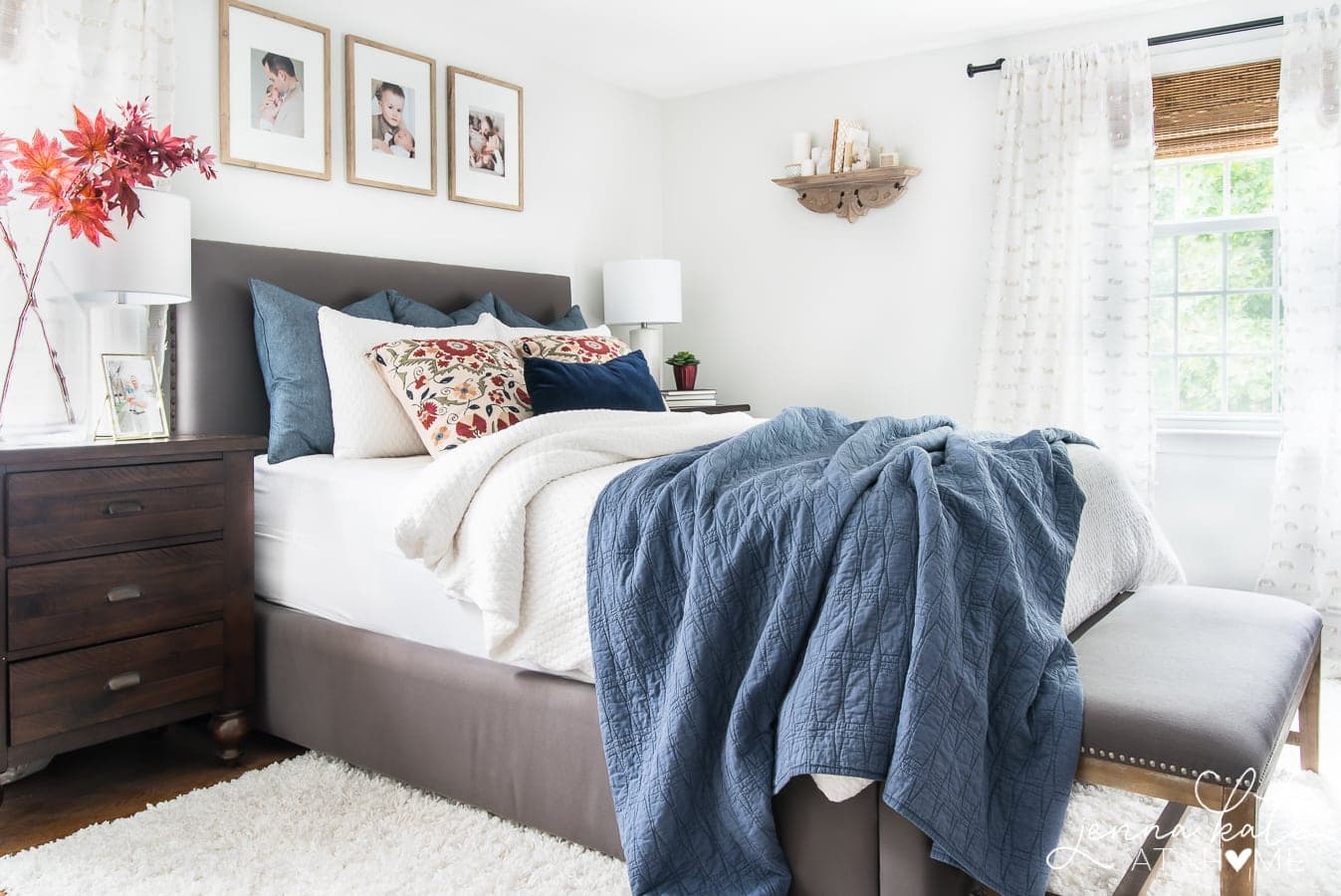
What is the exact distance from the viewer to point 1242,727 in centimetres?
145

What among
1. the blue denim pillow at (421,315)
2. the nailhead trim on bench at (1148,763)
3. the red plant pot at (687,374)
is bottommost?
the nailhead trim on bench at (1148,763)

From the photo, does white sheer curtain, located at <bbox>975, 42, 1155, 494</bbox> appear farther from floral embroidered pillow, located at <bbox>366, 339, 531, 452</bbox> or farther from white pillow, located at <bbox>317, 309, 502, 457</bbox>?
white pillow, located at <bbox>317, 309, 502, 457</bbox>

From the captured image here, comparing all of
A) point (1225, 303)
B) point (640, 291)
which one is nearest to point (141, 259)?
point (640, 291)

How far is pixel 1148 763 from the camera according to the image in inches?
57.2

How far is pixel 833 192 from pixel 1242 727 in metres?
3.46

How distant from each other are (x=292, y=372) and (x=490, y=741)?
1.35 m

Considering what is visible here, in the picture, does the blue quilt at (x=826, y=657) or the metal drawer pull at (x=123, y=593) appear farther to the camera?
the metal drawer pull at (x=123, y=593)

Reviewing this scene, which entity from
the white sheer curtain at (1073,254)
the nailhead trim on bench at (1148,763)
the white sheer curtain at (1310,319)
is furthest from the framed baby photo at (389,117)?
the white sheer curtain at (1310,319)

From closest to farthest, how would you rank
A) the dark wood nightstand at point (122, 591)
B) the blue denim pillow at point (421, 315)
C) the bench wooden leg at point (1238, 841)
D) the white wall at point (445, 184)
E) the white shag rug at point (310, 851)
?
1. the bench wooden leg at point (1238, 841)
2. the white shag rug at point (310, 851)
3. the dark wood nightstand at point (122, 591)
4. the white wall at point (445, 184)
5. the blue denim pillow at point (421, 315)

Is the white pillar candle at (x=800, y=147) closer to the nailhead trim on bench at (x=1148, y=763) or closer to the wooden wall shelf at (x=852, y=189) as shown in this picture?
the wooden wall shelf at (x=852, y=189)

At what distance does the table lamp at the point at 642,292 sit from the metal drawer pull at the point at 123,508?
251 cm

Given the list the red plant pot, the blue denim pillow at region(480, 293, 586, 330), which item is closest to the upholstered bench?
the blue denim pillow at region(480, 293, 586, 330)

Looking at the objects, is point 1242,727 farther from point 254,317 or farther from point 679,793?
point 254,317

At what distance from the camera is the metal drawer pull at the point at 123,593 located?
2.20 meters
